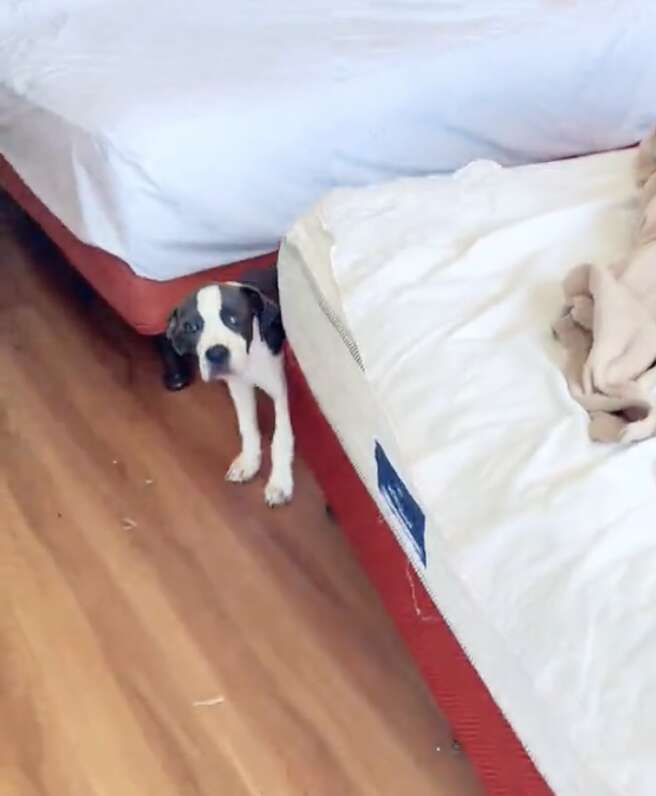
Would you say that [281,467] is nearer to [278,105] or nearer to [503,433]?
[278,105]

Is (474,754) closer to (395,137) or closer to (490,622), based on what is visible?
(490,622)

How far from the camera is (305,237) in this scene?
1.44 meters

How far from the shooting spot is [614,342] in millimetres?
1052

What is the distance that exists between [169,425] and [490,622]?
1162 millimetres

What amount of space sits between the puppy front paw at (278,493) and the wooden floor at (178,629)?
16 millimetres

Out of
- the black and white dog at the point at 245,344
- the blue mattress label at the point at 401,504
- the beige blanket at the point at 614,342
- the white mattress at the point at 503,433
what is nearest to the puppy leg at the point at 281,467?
the black and white dog at the point at 245,344

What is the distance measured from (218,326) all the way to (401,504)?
1.66 ft

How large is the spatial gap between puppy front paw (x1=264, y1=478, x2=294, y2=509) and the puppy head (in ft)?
0.84

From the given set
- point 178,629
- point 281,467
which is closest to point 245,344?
point 281,467

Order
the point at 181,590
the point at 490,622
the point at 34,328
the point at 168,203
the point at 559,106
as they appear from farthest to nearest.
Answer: the point at 34,328
the point at 559,106
the point at 168,203
the point at 181,590
the point at 490,622

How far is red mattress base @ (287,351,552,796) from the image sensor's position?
3.47ft

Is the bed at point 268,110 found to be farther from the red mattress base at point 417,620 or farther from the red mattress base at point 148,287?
the red mattress base at point 417,620

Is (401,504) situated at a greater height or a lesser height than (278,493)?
greater

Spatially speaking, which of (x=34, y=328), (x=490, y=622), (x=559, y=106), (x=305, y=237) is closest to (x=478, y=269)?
(x=305, y=237)
